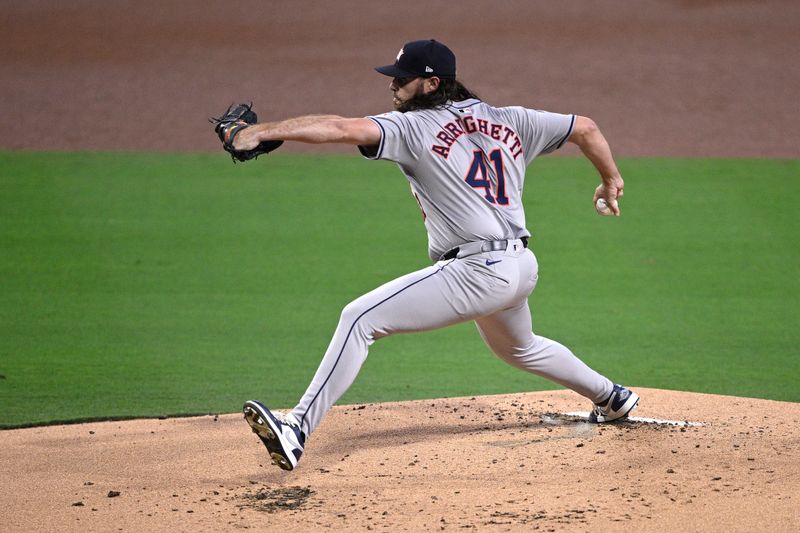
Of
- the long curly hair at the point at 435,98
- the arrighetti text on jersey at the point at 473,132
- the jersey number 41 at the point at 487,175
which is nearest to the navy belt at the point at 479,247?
the jersey number 41 at the point at 487,175

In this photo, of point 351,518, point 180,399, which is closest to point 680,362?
point 180,399

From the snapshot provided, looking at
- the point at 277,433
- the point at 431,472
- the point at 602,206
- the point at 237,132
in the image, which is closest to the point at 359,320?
the point at 277,433

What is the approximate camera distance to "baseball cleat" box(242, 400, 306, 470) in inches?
145

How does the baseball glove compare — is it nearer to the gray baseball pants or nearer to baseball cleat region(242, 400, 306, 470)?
the gray baseball pants

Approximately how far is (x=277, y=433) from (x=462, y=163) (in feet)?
3.91

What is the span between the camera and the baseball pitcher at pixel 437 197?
3758mm

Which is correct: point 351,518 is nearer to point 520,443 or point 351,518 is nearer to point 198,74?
point 520,443

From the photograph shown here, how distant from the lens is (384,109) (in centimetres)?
1349

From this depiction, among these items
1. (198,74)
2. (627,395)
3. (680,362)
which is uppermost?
(198,74)

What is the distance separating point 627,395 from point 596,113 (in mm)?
9276

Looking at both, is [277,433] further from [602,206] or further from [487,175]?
[602,206]

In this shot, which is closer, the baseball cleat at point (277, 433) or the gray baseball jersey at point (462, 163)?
the baseball cleat at point (277, 433)

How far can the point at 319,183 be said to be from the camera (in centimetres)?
1108

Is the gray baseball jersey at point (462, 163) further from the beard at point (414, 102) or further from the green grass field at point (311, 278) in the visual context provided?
the green grass field at point (311, 278)
